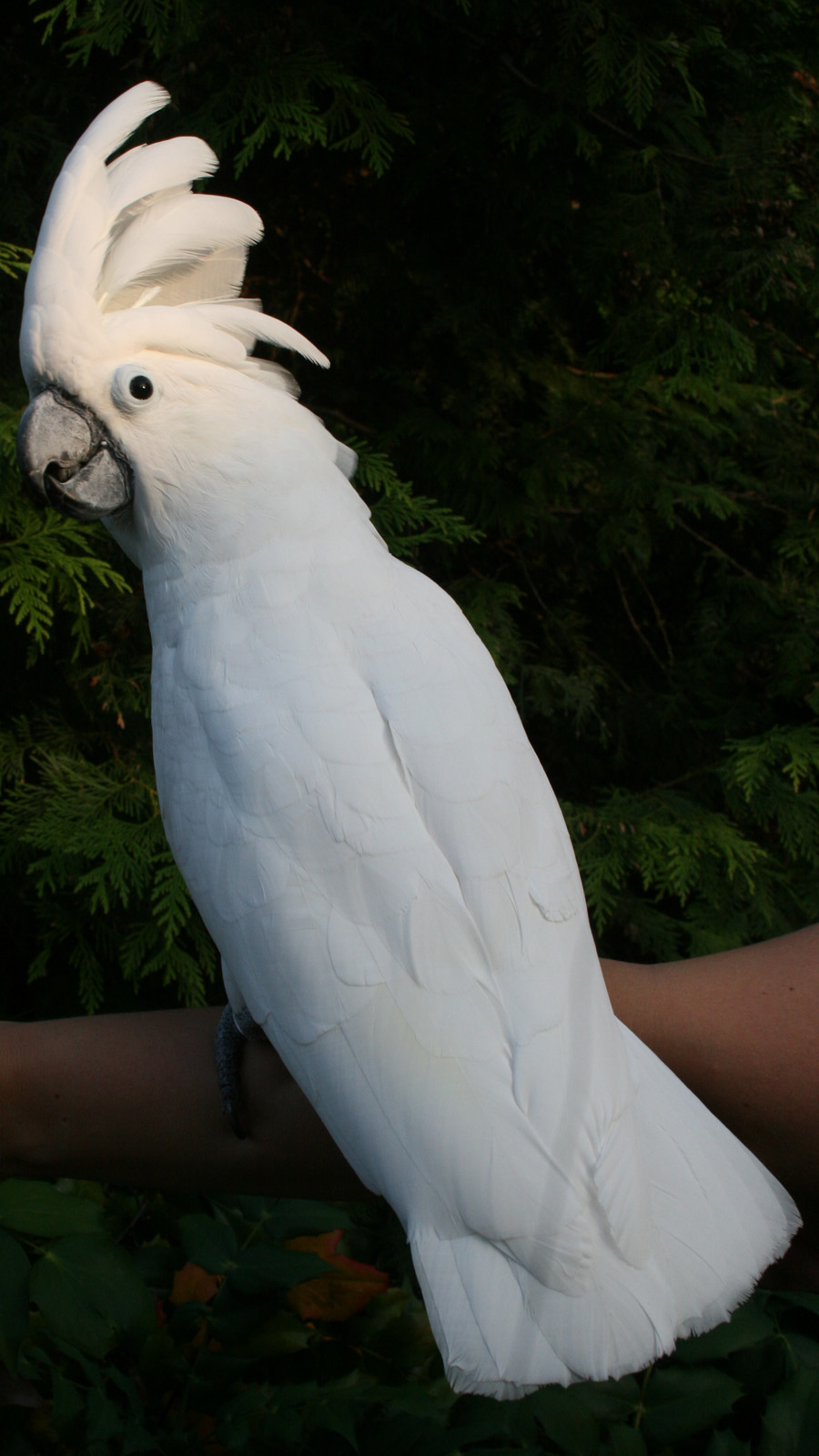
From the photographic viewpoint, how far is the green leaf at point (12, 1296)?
95cm

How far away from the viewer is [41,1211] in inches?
39.6

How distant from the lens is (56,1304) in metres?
1.00

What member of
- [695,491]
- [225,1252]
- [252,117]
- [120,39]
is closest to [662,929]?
[695,491]

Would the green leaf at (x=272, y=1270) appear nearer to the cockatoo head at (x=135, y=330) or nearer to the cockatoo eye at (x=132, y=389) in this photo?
the cockatoo head at (x=135, y=330)

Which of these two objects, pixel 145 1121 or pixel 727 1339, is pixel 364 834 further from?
pixel 727 1339

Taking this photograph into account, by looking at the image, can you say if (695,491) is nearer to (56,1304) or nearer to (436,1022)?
(436,1022)

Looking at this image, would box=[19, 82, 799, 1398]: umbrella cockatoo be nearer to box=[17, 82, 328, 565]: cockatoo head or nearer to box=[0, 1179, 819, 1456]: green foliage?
box=[17, 82, 328, 565]: cockatoo head

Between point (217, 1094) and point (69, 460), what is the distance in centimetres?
79

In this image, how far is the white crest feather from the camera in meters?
1.22

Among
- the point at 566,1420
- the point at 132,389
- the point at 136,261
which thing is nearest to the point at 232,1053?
the point at 566,1420

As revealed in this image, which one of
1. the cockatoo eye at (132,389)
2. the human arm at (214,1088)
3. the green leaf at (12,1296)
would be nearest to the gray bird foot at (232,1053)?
the human arm at (214,1088)

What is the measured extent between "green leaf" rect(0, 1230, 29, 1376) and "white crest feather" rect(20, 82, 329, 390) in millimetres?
937

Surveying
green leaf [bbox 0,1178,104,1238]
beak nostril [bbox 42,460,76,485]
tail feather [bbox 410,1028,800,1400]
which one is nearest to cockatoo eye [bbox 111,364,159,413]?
beak nostril [bbox 42,460,76,485]

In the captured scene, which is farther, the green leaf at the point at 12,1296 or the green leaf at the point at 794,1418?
the green leaf at the point at 794,1418
